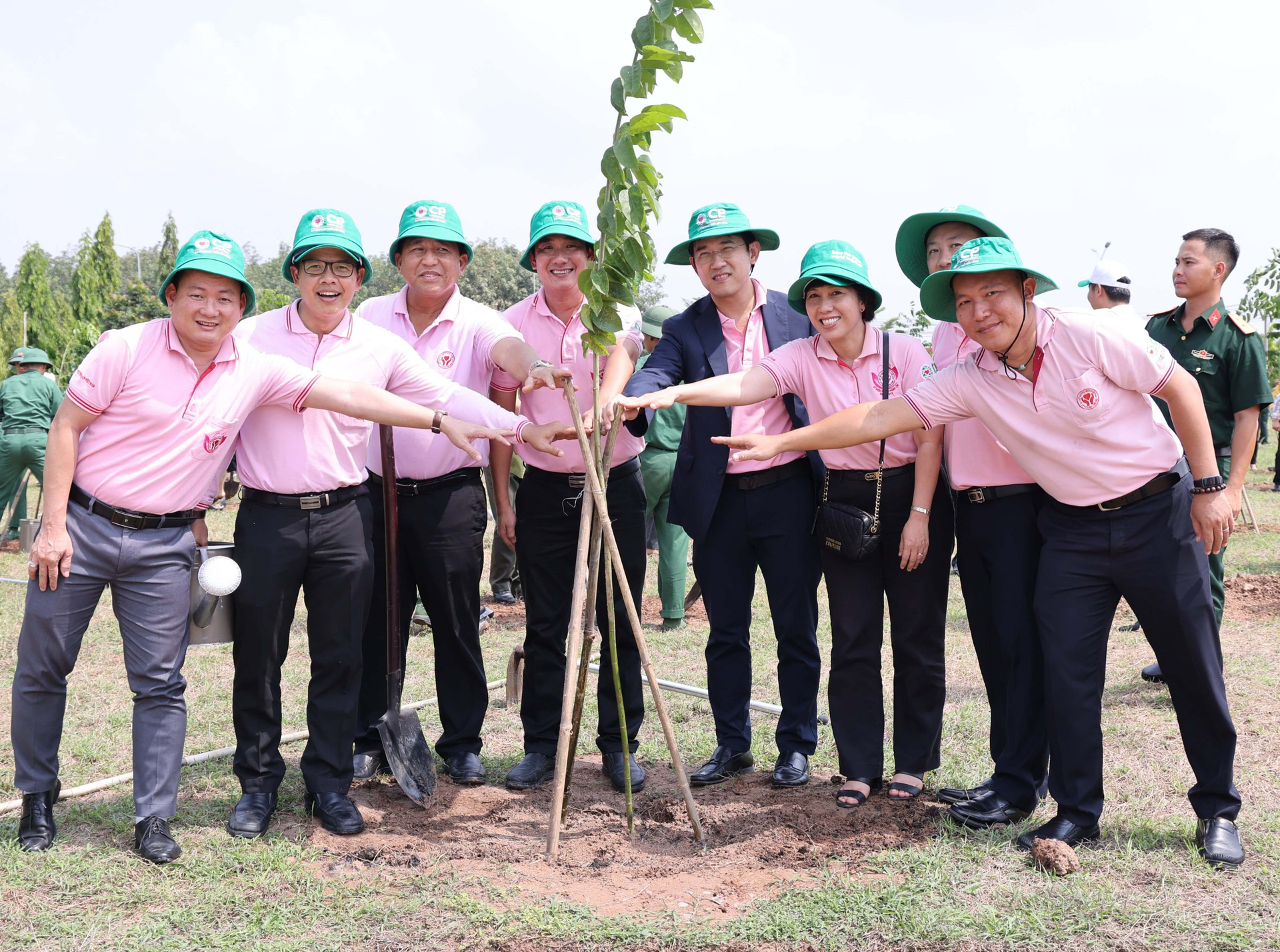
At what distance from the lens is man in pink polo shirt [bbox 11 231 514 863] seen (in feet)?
12.0

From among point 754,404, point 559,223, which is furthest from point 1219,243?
point 559,223

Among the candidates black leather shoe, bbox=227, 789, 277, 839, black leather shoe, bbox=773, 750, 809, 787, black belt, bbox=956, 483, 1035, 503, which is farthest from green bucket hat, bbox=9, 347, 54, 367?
black belt, bbox=956, 483, 1035, 503

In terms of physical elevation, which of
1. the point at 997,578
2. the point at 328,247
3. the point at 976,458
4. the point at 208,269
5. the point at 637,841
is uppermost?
the point at 328,247

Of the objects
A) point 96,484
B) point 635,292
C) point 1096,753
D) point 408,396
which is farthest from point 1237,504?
point 96,484

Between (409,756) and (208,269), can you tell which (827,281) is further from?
(409,756)

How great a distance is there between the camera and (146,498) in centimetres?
371

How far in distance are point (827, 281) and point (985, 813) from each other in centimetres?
212

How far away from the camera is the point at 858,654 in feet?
14.1

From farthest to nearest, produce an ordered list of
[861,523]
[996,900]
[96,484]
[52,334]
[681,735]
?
[52,334], [681,735], [861,523], [96,484], [996,900]

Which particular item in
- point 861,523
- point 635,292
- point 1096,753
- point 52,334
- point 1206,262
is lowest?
point 1096,753

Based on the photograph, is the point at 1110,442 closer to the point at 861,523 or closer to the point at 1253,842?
the point at 861,523

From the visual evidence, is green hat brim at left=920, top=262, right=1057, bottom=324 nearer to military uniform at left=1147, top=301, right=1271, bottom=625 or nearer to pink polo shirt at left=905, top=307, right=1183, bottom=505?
pink polo shirt at left=905, top=307, right=1183, bottom=505

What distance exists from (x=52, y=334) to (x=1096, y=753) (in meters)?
35.2

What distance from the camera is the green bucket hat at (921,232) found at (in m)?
4.11
